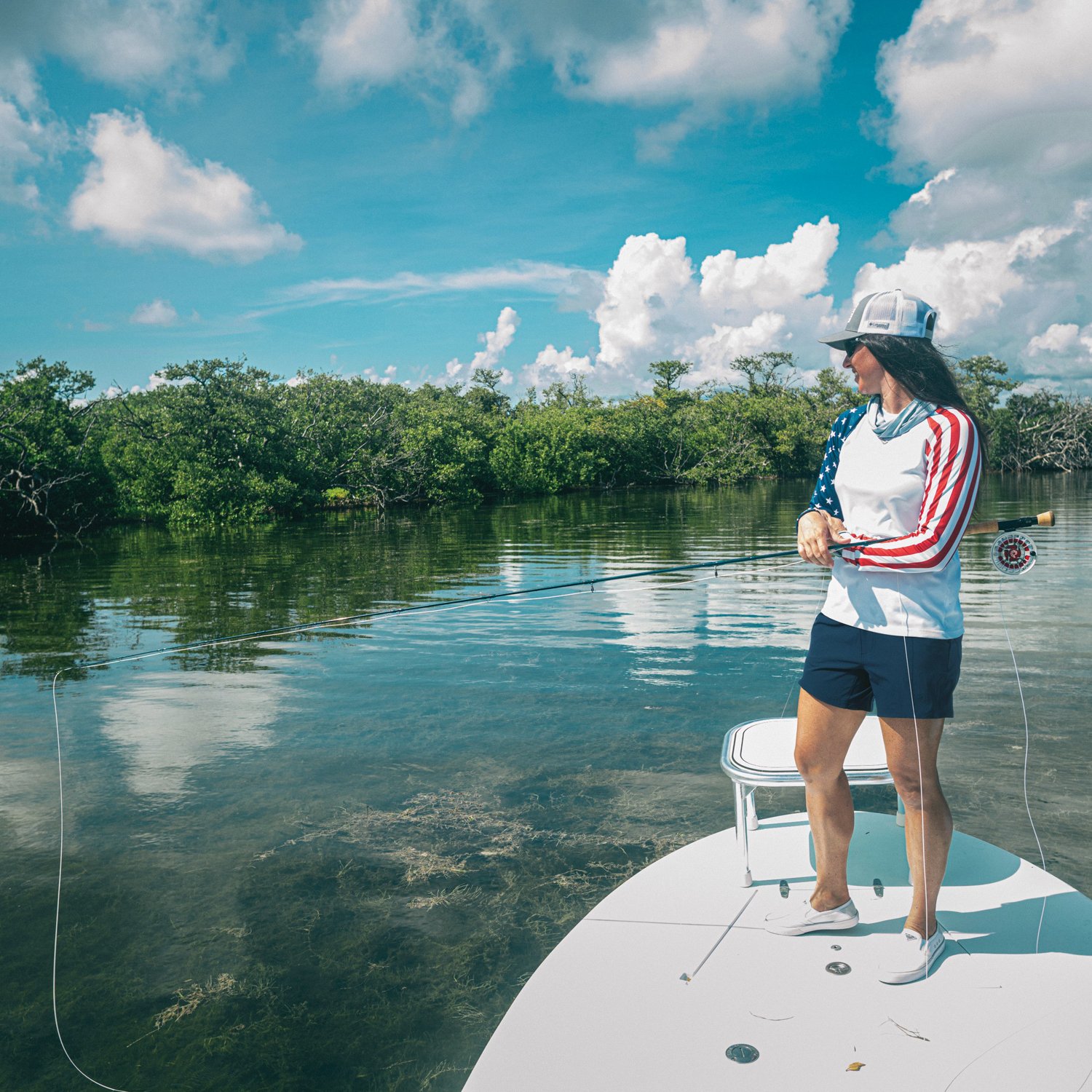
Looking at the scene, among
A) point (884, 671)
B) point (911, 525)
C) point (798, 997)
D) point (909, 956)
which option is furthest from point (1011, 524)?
point (798, 997)

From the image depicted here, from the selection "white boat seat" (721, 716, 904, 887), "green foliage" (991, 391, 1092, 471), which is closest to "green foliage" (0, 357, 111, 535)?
"white boat seat" (721, 716, 904, 887)

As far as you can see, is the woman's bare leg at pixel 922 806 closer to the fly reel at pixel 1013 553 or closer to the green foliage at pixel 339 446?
the fly reel at pixel 1013 553

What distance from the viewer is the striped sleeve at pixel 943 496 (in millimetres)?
2395

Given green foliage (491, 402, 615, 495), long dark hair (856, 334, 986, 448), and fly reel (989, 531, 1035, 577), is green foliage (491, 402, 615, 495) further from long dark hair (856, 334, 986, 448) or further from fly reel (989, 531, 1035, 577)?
long dark hair (856, 334, 986, 448)

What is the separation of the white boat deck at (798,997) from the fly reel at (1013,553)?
3.60 ft

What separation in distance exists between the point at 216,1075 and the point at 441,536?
22.2 metres

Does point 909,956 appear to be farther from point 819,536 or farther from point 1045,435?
point 1045,435

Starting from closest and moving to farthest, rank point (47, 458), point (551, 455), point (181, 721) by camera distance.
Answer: point (181, 721), point (47, 458), point (551, 455)

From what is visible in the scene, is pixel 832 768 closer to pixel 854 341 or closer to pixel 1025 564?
pixel 1025 564

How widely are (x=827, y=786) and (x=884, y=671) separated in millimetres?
483

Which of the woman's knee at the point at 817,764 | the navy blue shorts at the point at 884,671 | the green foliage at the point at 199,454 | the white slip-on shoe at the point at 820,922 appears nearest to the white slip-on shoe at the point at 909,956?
the white slip-on shoe at the point at 820,922

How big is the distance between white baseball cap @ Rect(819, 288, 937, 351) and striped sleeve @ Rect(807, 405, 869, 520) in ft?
0.89

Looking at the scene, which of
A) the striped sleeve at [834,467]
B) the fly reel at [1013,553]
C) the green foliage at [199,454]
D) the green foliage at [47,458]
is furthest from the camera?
the green foliage at [199,454]

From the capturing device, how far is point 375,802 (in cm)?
479
